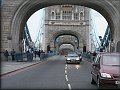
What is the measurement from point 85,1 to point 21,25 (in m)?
9.34

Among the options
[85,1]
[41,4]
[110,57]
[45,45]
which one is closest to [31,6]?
[41,4]

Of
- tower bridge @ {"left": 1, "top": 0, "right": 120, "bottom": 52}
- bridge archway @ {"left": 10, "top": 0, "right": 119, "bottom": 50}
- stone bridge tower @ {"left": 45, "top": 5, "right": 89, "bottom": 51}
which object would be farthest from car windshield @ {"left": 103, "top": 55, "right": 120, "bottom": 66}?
stone bridge tower @ {"left": 45, "top": 5, "right": 89, "bottom": 51}

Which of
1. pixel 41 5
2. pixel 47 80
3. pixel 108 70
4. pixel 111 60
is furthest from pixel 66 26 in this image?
pixel 108 70

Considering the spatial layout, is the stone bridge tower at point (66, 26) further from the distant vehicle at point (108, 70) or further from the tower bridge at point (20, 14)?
the distant vehicle at point (108, 70)

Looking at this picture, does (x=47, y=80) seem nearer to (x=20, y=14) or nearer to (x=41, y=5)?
(x=20, y=14)

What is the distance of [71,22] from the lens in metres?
116

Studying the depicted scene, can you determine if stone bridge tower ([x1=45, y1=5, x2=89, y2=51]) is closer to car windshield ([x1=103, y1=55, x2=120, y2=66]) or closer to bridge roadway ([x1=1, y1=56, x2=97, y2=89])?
bridge roadway ([x1=1, y1=56, x2=97, y2=89])

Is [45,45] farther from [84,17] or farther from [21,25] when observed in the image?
[21,25]

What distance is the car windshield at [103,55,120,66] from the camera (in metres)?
14.9

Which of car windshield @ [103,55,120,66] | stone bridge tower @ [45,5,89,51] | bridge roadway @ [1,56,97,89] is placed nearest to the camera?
car windshield @ [103,55,120,66]

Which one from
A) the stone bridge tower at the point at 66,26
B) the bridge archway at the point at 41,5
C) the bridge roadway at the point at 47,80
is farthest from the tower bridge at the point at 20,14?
the stone bridge tower at the point at 66,26

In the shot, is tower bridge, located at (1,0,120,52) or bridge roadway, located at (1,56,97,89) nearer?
bridge roadway, located at (1,56,97,89)

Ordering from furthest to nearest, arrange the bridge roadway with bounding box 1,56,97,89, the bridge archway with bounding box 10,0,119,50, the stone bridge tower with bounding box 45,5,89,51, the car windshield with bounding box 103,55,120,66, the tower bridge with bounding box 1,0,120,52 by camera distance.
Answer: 1. the stone bridge tower with bounding box 45,5,89,51
2. the bridge archway with bounding box 10,0,119,50
3. the tower bridge with bounding box 1,0,120,52
4. the bridge roadway with bounding box 1,56,97,89
5. the car windshield with bounding box 103,55,120,66

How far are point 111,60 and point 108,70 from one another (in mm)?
1426
